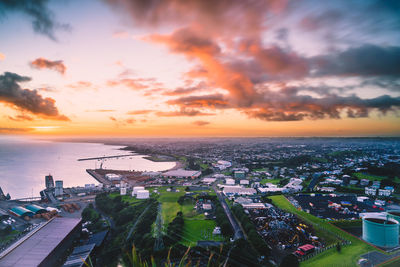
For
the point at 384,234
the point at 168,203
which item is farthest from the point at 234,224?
the point at 384,234

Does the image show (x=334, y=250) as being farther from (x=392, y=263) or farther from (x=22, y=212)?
(x=22, y=212)

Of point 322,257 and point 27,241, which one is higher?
point 27,241

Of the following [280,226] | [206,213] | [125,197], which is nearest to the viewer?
[280,226]

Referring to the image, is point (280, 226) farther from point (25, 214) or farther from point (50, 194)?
point (50, 194)

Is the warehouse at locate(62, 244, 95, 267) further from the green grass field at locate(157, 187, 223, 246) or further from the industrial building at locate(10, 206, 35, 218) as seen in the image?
the industrial building at locate(10, 206, 35, 218)

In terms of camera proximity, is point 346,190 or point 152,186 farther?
point 152,186

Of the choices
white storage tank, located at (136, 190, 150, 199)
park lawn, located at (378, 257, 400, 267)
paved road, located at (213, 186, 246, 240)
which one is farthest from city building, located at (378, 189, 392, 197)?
white storage tank, located at (136, 190, 150, 199)

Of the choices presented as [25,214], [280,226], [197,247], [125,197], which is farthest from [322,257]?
[25,214]
